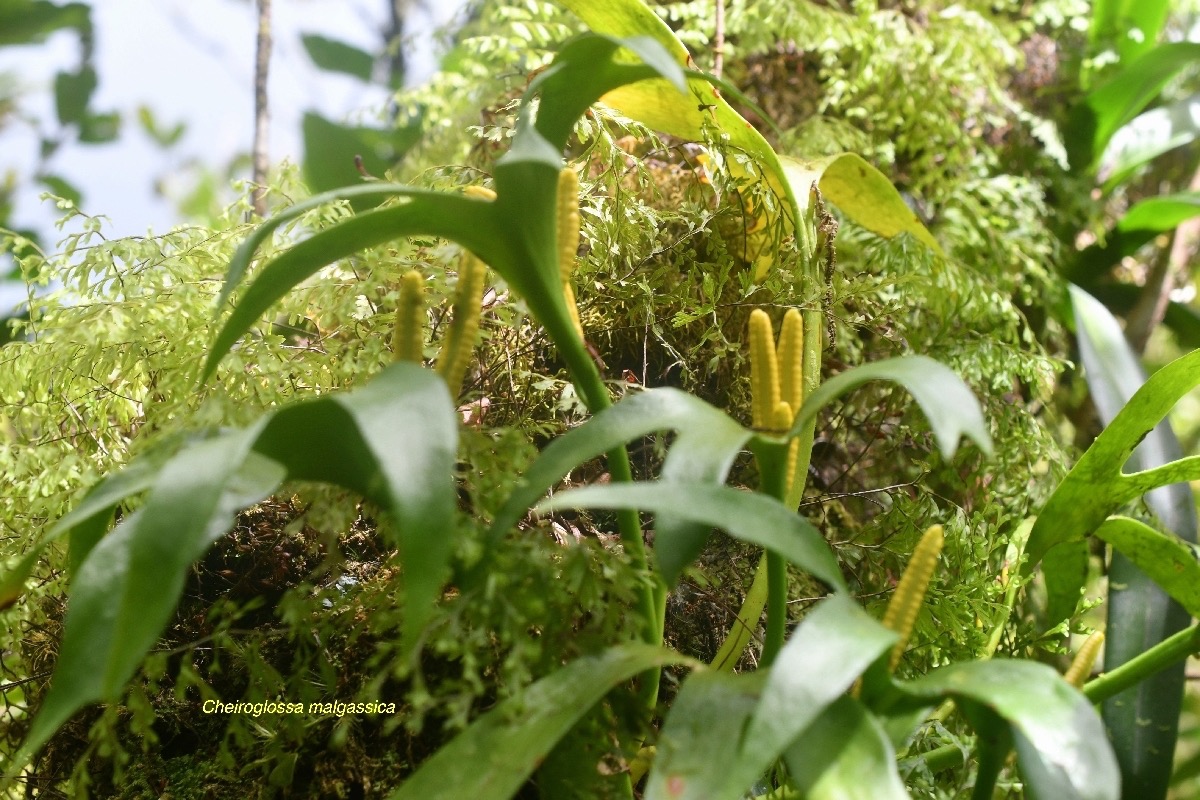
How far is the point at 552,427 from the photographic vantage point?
78 centimetres

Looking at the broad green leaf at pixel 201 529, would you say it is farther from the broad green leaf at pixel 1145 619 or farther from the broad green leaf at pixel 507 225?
the broad green leaf at pixel 1145 619

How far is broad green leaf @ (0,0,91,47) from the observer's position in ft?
6.21

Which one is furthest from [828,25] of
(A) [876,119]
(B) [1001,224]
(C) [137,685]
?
(C) [137,685]

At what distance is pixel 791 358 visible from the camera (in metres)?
0.60

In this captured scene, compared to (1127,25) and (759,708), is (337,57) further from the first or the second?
(759,708)

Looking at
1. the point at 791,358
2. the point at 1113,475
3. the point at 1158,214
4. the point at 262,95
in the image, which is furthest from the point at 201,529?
the point at 1158,214

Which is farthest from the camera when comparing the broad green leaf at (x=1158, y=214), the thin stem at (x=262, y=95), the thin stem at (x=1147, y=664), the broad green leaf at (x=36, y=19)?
the broad green leaf at (x=36, y=19)

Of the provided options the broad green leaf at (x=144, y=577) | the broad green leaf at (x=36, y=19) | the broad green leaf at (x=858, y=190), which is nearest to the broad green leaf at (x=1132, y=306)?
the broad green leaf at (x=858, y=190)

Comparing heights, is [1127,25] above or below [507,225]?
above

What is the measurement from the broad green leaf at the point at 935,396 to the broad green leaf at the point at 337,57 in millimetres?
1858

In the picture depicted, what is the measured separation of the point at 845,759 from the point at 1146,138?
4.80 ft

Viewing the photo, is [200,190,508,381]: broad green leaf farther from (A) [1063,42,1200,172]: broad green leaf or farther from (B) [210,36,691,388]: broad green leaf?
(A) [1063,42,1200,172]: broad green leaf

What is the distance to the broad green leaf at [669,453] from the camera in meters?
0.46

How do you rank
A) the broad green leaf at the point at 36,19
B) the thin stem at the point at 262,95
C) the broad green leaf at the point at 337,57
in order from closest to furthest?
1. the thin stem at the point at 262,95
2. the broad green leaf at the point at 36,19
3. the broad green leaf at the point at 337,57
